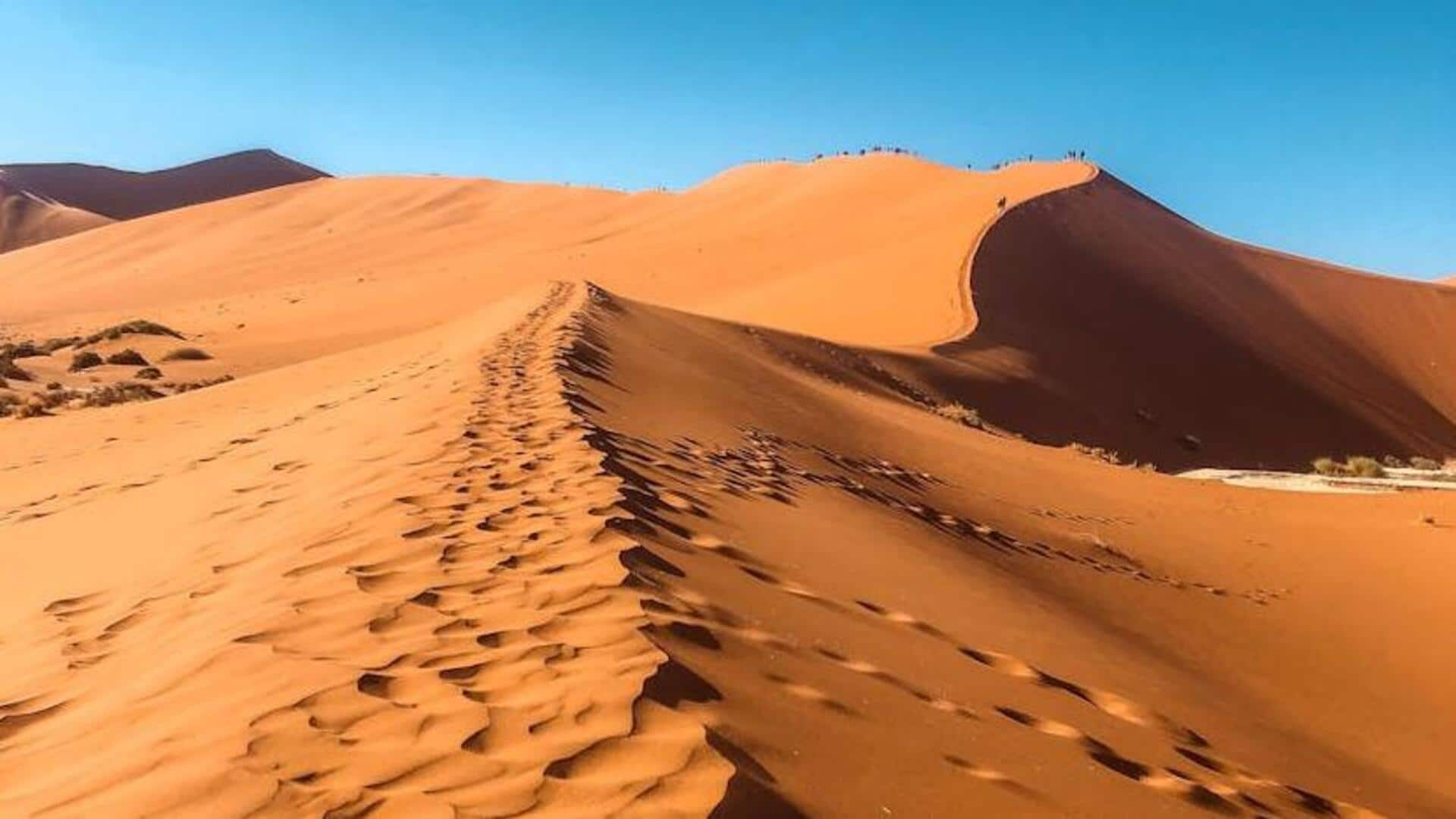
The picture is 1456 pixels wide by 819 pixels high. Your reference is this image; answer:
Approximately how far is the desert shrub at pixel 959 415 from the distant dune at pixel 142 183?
96.4 m

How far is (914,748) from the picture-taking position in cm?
346

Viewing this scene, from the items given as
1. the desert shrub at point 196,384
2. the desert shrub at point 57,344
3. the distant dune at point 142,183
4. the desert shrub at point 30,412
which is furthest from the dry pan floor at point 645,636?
the distant dune at point 142,183

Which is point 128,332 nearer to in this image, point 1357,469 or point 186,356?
point 186,356

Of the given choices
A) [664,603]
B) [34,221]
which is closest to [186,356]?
[664,603]

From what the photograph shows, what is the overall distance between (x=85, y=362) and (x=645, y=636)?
2195 cm

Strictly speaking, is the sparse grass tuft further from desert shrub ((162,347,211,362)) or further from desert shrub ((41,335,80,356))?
desert shrub ((41,335,80,356))

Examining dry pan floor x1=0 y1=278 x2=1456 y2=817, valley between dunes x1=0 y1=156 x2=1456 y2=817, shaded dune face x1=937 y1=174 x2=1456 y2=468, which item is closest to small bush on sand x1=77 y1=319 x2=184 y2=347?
valley between dunes x1=0 y1=156 x2=1456 y2=817

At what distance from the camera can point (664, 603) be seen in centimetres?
428

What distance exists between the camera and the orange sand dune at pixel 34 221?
91312 mm

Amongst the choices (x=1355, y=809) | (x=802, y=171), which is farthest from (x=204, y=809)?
(x=802, y=171)

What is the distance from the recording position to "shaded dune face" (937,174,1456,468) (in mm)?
25266

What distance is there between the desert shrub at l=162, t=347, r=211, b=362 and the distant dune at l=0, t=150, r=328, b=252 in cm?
8539

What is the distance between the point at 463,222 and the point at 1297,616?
59222 mm

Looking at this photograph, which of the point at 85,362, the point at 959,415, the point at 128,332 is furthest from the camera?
the point at 128,332
